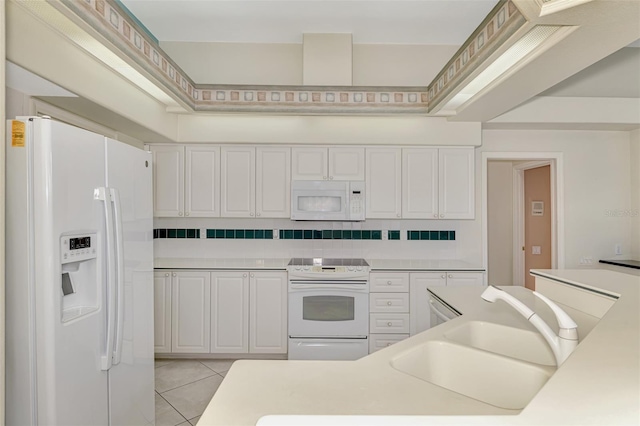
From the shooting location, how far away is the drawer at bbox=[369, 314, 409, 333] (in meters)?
3.13

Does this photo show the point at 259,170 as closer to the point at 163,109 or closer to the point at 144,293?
the point at 163,109

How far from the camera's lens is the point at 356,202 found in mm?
3359

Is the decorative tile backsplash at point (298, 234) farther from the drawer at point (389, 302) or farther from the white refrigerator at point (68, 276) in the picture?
the white refrigerator at point (68, 276)

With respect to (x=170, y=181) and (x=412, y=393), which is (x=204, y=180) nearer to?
(x=170, y=181)

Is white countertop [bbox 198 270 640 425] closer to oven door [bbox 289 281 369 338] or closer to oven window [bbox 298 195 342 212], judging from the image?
oven door [bbox 289 281 369 338]

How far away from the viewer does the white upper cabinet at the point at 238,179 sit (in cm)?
341

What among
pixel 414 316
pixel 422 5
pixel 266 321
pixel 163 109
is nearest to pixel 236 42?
pixel 163 109

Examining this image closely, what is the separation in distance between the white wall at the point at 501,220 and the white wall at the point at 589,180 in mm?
1196

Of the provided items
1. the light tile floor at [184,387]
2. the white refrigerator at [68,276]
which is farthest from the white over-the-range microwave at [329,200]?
the white refrigerator at [68,276]

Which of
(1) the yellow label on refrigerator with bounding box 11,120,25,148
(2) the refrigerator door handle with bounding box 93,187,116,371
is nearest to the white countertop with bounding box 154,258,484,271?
(2) the refrigerator door handle with bounding box 93,187,116,371

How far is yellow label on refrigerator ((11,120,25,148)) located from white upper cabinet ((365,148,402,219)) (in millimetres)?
2657

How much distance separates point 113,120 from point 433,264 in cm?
301

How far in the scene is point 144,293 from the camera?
6.41 feet

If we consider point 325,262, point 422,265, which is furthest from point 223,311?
point 422,265
